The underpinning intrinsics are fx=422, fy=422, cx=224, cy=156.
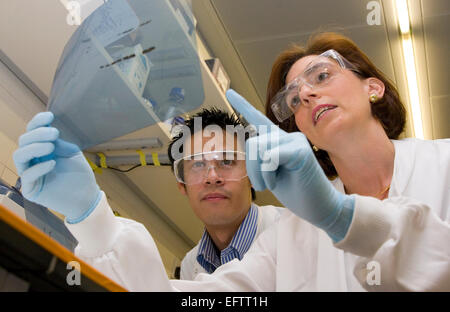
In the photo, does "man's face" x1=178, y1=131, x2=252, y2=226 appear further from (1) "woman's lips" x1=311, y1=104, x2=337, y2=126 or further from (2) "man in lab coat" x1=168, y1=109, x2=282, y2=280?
(1) "woman's lips" x1=311, y1=104, x2=337, y2=126

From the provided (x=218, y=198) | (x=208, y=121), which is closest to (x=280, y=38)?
(x=208, y=121)

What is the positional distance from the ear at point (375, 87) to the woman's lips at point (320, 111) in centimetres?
32

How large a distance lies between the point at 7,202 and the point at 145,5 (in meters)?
0.89

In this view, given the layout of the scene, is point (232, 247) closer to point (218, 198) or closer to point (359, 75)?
point (218, 198)

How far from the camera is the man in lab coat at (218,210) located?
202 cm

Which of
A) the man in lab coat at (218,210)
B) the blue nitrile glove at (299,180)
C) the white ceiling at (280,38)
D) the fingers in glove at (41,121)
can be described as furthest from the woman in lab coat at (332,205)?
the white ceiling at (280,38)

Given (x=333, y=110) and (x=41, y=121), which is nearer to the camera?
(x=41, y=121)

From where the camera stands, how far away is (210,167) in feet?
6.91

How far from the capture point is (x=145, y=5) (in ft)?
5.35

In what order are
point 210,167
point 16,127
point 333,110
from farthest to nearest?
point 210,167 < point 16,127 < point 333,110

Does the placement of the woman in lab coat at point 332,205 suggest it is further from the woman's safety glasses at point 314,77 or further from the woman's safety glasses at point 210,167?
the woman's safety glasses at point 210,167

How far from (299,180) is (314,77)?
0.89 metres
